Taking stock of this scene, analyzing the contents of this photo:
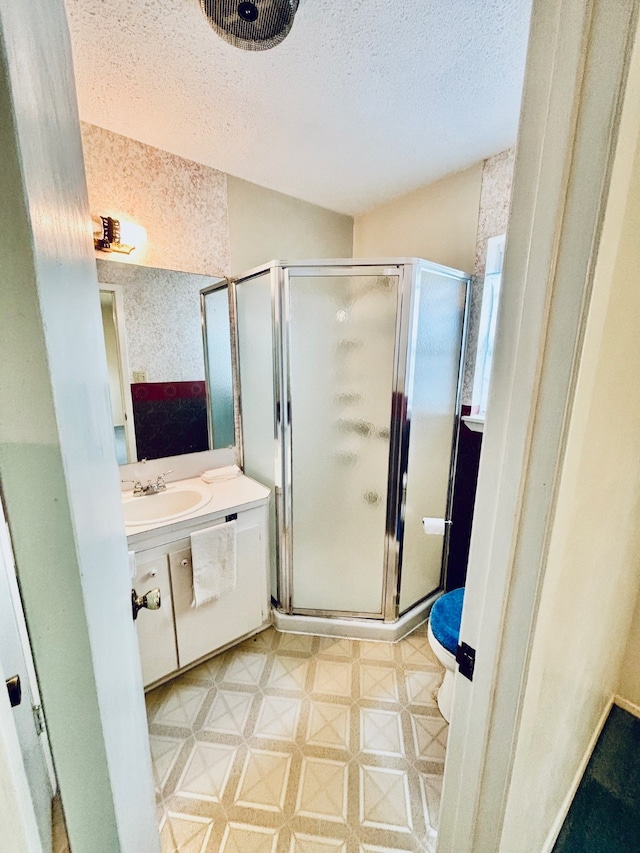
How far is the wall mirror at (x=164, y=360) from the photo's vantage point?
5.21ft

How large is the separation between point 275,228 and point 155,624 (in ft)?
6.87

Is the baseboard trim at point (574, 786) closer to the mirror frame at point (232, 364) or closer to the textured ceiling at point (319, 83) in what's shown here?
the mirror frame at point (232, 364)

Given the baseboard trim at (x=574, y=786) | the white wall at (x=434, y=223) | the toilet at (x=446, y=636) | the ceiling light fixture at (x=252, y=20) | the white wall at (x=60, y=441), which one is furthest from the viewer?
the white wall at (x=434, y=223)

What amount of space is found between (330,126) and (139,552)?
1880 mm

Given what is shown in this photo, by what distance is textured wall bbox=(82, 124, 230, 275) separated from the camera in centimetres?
146

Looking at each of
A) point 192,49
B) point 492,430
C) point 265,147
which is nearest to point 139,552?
point 492,430

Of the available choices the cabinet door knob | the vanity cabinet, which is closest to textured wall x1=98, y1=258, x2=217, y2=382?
the vanity cabinet

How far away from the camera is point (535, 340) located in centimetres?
49

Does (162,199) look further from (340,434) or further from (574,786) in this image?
(574,786)

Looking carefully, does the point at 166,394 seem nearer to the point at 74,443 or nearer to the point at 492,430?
the point at 74,443

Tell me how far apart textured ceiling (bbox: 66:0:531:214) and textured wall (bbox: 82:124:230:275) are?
0.06 metres

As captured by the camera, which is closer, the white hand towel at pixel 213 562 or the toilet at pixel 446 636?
the toilet at pixel 446 636

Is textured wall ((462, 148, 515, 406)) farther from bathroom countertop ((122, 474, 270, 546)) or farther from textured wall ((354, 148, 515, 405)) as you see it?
bathroom countertop ((122, 474, 270, 546))

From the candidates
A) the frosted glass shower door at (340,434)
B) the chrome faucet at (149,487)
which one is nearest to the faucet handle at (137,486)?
the chrome faucet at (149,487)
